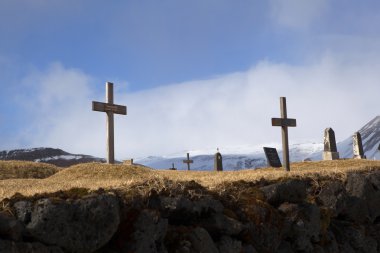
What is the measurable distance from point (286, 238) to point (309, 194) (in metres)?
1.50

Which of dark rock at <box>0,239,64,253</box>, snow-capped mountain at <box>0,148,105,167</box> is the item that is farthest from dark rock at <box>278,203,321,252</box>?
snow-capped mountain at <box>0,148,105,167</box>

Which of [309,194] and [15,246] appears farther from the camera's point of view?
[309,194]

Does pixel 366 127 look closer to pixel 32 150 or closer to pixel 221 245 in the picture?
pixel 32 150

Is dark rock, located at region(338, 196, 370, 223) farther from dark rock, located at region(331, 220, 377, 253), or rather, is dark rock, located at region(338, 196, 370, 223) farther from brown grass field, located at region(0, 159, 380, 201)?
brown grass field, located at region(0, 159, 380, 201)

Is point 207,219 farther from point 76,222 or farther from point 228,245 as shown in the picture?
point 76,222

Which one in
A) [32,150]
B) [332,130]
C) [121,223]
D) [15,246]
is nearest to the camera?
Answer: [15,246]

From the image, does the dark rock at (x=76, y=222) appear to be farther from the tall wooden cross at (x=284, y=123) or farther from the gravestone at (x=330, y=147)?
the gravestone at (x=330, y=147)

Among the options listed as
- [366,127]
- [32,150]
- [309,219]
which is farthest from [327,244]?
A: [366,127]

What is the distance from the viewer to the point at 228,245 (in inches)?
244

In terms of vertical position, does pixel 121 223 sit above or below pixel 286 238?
above

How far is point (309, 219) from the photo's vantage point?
777 centimetres

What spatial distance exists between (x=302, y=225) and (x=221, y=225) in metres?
1.96

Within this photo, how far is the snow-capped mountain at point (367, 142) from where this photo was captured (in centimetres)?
8251

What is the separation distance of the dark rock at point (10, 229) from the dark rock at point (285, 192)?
14.3ft
